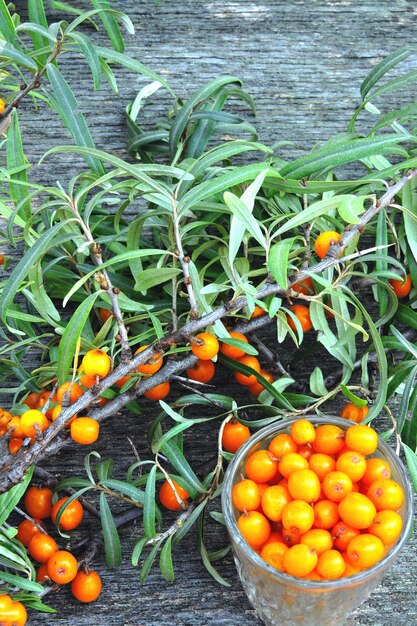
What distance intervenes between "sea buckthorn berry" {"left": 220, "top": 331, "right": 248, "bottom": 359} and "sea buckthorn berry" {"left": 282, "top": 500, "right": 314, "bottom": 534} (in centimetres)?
24

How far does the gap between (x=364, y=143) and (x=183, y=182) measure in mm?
256

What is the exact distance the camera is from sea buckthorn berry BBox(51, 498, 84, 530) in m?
1.16

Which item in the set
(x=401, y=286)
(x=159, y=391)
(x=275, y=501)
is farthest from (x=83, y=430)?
(x=401, y=286)

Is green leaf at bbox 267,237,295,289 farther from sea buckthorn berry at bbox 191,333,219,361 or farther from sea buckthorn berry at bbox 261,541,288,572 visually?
sea buckthorn berry at bbox 261,541,288,572

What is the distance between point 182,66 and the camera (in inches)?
57.2

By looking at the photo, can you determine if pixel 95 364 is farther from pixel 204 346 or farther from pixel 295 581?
pixel 295 581


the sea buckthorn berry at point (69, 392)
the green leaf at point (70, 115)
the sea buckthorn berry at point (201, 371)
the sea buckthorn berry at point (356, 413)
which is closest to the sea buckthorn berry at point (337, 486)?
the sea buckthorn berry at point (356, 413)

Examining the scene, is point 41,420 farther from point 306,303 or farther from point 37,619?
point 306,303

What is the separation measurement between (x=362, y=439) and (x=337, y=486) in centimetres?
7

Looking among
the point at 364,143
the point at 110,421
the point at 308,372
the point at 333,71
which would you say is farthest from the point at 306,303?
the point at 333,71

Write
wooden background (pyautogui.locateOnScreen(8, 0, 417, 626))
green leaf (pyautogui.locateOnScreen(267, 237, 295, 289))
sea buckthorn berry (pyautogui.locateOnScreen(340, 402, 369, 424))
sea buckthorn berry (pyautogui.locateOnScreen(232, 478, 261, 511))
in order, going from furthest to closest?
Result: 1. wooden background (pyautogui.locateOnScreen(8, 0, 417, 626))
2. sea buckthorn berry (pyautogui.locateOnScreen(340, 402, 369, 424))
3. sea buckthorn berry (pyautogui.locateOnScreen(232, 478, 261, 511))
4. green leaf (pyautogui.locateOnScreen(267, 237, 295, 289))

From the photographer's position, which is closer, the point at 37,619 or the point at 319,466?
the point at 319,466

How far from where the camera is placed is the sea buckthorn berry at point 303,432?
1.08 m

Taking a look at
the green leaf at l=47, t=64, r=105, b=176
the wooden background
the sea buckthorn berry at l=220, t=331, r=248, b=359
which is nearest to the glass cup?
the sea buckthorn berry at l=220, t=331, r=248, b=359
